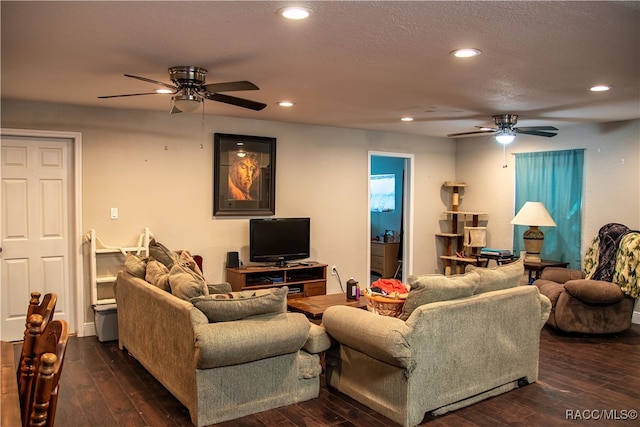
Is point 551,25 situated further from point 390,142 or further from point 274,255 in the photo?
point 390,142

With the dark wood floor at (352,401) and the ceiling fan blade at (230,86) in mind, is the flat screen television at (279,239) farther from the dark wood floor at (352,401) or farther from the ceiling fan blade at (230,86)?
the ceiling fan blade at (230,86)

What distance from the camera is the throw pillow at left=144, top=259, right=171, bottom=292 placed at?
371cm

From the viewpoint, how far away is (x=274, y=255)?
19.7 ft

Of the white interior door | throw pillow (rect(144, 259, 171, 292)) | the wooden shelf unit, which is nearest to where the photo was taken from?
throw pillow (rect(144, 259, 171, 292))

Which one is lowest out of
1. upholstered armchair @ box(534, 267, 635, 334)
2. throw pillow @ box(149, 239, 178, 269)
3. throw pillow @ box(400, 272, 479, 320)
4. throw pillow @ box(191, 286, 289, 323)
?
upholstered armchair @ box(534, 267, 635, 334)

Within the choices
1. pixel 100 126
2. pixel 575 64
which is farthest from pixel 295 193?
pixel 575 64

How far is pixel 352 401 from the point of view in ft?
11.5

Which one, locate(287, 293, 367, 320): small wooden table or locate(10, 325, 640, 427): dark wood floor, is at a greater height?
locate(287, 293, 367, 320): small wooden table

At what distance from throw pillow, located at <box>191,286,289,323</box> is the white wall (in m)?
2.53

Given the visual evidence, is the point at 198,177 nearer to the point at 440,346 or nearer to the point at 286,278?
the point at 286,278

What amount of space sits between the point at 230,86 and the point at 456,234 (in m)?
5.16

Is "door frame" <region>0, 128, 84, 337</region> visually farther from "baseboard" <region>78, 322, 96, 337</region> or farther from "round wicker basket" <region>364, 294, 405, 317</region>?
"round wicker basket" <region>364, 294, 405, 317</region>

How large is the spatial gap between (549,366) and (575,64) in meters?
2.44

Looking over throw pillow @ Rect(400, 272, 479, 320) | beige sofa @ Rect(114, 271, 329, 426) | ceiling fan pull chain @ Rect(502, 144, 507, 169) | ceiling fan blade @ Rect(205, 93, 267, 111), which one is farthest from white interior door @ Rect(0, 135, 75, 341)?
ceiling fan pull chain @ Rect(502, 144, 507, 169)
